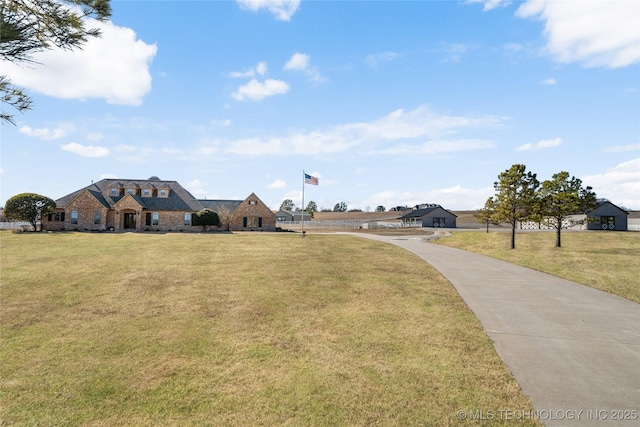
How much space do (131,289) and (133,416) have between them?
807 centimetres

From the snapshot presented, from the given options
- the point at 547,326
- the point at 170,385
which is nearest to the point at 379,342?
the point at 170,385

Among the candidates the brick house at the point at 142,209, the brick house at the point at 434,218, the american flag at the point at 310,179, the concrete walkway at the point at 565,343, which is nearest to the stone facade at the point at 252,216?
the brick house at the point at 142,209

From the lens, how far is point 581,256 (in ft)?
73.4

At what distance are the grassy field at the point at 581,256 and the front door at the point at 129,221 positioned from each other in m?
40.1

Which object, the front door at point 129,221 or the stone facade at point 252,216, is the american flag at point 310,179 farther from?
the front door at point 129,221

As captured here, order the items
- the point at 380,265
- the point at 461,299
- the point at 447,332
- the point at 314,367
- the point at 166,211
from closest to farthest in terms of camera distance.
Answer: the point at 314,367
the point at 447,332
the point at 461,299
the point at 380,265
the point at 166,211

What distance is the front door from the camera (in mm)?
44906

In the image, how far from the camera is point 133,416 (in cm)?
532

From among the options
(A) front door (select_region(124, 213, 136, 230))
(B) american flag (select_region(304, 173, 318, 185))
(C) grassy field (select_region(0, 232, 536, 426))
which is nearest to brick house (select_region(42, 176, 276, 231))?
(A) front door (select_region(124, 213, 136, 230))

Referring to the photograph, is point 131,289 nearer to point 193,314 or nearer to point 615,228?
point 193,314

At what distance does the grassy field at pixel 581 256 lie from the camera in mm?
15797

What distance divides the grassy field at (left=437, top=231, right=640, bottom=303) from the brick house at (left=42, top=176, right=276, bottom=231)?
29210 mm

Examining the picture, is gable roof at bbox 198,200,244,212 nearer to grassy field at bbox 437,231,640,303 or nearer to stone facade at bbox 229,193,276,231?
stone facade at bbox 229,193,276,231

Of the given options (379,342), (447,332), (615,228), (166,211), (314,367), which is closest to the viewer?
(314,367)
